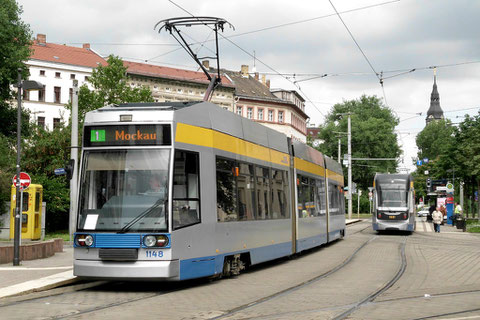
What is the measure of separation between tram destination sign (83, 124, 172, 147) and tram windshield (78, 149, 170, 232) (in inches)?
5.4

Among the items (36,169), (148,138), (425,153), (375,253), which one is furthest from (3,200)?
(425,153)

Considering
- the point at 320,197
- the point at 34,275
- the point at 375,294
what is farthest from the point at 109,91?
the point at 375,294

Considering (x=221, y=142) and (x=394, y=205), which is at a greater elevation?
(x=221, y=142)

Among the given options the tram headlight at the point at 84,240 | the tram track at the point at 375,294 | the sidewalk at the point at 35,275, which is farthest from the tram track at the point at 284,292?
the sidewalk at the point at 35,275

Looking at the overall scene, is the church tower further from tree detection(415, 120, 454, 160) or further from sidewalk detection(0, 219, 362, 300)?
sidewalk detection(0, 219, 362, 300)

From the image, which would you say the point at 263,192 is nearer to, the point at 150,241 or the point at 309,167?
the point at 150,241

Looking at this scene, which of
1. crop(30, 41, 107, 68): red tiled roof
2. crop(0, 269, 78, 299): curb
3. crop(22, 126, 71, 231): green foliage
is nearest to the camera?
crop(0, 269, 78, 299): curb

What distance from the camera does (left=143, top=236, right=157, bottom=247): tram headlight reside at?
1112 cm

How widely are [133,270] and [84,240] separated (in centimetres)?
96

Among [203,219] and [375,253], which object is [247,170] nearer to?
[203,219]

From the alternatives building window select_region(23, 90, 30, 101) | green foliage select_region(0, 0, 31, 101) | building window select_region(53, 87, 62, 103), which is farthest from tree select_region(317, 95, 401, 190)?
green foliage select_region(0, 0, 31, 101)

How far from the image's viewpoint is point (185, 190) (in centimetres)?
1177

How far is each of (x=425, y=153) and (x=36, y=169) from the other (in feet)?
349

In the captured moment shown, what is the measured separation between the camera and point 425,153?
131 meters
